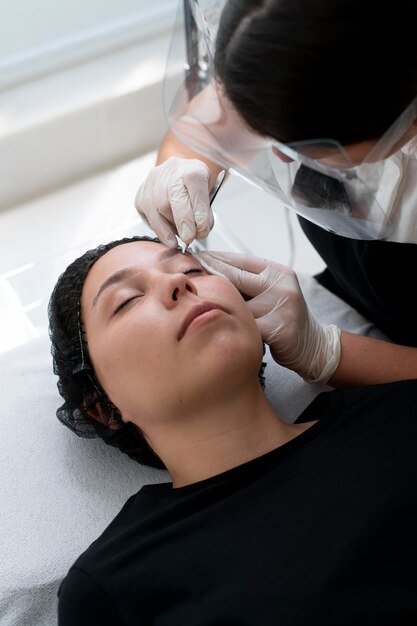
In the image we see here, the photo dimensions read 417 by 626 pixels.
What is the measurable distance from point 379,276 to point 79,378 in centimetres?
67

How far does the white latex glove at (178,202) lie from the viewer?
1459mm

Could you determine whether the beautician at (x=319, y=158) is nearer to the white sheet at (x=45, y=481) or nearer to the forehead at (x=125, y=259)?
the forehead at (x=125, y=259)

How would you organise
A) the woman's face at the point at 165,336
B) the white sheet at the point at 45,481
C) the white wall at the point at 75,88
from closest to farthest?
the woman's face at the point at 165,336, the white sheet at the point at 45,481, the white wall at the point at 75,88

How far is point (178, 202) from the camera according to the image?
146 centimetres

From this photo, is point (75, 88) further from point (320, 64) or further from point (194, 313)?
point (320, 64)

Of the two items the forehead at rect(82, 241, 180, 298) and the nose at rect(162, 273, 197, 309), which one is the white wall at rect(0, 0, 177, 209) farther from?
the nose at rect(162, 273, 197, 309)

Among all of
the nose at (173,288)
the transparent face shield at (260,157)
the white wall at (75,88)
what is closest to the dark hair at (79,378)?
the nose at (173,288)

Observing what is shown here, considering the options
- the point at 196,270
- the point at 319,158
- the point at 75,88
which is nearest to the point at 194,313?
the point at 196,270

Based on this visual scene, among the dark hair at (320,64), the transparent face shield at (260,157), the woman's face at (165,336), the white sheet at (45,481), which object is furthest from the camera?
the white sheet at (45,481)

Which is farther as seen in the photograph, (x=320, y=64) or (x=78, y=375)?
(x=78, y=375)

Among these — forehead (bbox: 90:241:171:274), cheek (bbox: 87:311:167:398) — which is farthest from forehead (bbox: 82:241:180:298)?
cheek (bbox: 87:311:167:398)

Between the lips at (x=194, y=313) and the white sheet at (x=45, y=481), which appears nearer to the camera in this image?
the lips at (x=194, y=313)

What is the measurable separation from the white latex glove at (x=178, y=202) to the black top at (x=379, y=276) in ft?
0.98

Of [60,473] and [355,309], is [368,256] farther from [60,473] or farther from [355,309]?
[60,473]
